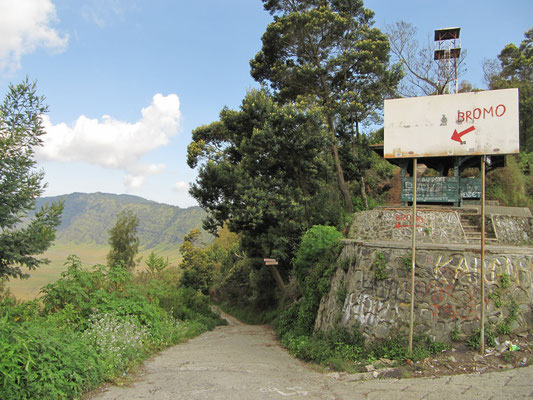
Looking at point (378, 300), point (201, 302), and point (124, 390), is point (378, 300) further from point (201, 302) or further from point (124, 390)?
point (201, 302)

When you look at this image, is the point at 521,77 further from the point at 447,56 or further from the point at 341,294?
the point at 341,294

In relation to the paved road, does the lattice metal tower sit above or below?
above

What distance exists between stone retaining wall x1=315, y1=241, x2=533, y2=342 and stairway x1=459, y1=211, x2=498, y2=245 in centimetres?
392

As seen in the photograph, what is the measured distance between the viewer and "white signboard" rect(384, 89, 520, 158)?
7.45 metres

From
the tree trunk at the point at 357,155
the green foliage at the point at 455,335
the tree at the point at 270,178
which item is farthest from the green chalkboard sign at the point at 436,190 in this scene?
the tree trunk at the point at 357,155

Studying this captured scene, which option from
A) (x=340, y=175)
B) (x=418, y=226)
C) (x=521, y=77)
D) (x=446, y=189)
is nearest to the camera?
(x=418, y=226)

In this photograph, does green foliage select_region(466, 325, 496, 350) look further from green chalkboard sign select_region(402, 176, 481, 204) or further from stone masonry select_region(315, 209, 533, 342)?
green chalkboard sign select_region(402, 176, 481, 204)

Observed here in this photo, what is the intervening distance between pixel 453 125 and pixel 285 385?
5785 mm

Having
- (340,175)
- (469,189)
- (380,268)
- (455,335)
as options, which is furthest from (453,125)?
(340,175)

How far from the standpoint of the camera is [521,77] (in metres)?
29.8

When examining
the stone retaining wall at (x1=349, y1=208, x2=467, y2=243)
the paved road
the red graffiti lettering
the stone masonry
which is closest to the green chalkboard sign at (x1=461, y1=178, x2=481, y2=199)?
the stone retaining wall at (x1=349, y1=208, x2=467, y2=243)

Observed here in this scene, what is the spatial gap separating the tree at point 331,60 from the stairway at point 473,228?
8.65 m

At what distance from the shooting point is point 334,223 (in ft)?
64.5

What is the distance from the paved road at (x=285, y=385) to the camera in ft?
19.1
